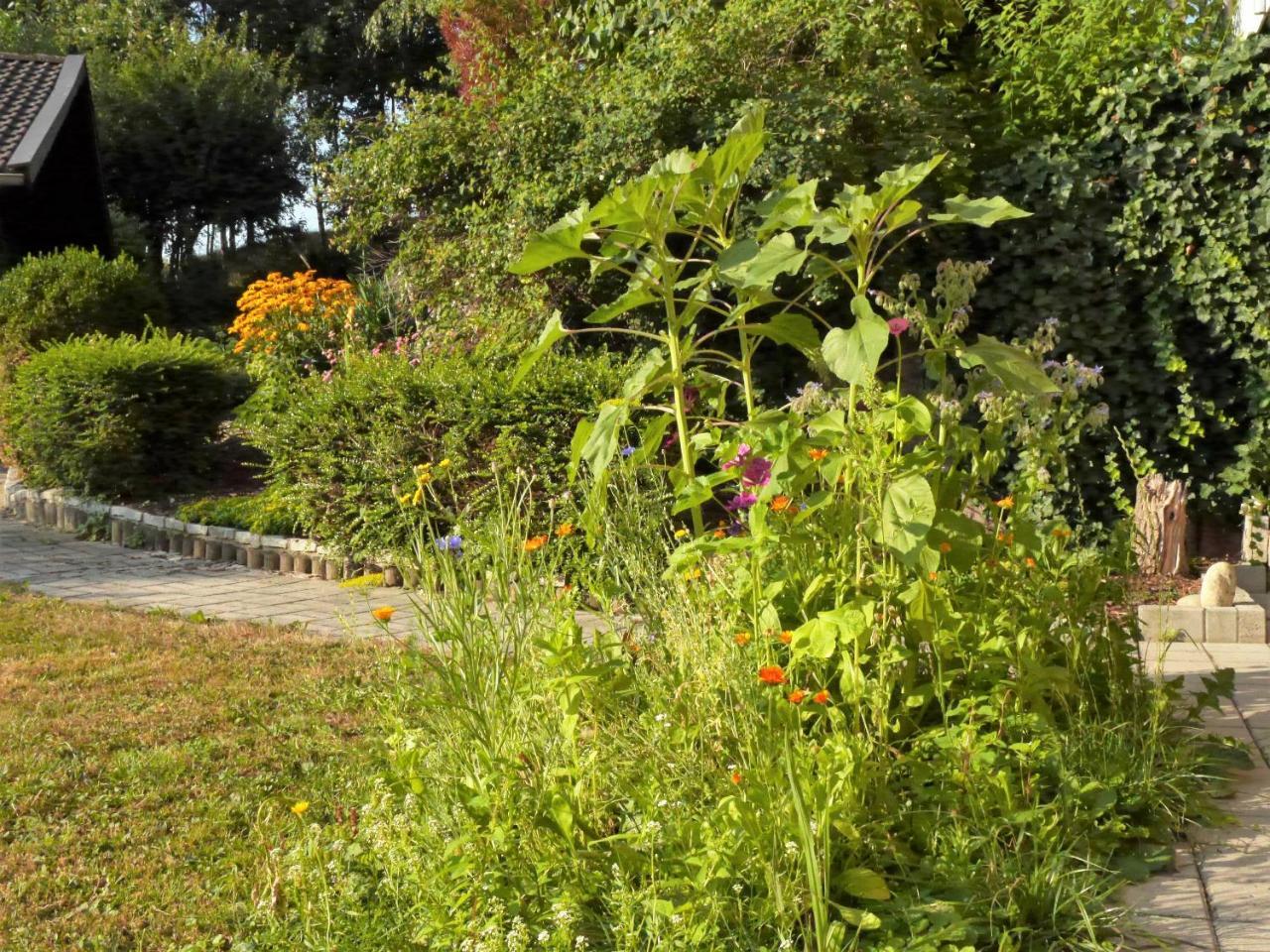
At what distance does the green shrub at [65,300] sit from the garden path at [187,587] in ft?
11.2

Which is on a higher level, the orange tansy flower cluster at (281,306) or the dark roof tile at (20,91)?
the dark roof tile at (20,91)

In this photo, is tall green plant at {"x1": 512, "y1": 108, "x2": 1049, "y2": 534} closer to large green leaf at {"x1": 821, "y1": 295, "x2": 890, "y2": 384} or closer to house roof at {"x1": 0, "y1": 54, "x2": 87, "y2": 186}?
large green leaf at {"x1": 821, "y1": 295, "x2": 890, "y2": 384}

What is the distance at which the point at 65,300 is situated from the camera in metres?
11.6

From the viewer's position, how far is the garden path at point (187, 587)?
6117 mm

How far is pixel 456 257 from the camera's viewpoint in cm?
829

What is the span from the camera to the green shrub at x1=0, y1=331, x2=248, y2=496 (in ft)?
29.4

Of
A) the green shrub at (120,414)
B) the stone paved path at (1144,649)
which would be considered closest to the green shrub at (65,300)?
the green shrub at (120,414)

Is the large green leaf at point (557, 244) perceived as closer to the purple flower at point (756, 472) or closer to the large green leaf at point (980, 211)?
the purple flower at point (756, 472)

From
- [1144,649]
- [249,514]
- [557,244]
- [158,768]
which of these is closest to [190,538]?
[249,514]

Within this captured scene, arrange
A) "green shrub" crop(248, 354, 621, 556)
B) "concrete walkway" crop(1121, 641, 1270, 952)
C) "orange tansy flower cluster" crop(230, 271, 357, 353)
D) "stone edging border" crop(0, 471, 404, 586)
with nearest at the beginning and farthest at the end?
1. "concrete walkway" crop(1121, 641, 1270, 952)
2. "green shrub" crop(248, 354, 621, 556)
3. "stone edging border" crop(0, 471, 404, 586)
4. "orange tansy flower cluster" crop(230, 271, 357, 353)

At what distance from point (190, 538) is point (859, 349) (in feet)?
20.4

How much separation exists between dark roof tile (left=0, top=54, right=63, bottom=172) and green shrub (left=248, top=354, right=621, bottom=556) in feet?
25.5

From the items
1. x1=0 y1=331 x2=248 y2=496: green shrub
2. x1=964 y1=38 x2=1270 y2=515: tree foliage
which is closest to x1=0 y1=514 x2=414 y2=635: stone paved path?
x1=0 y1=331 x2=248 y2=496: green shrub

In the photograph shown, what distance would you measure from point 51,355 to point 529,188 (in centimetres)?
428
